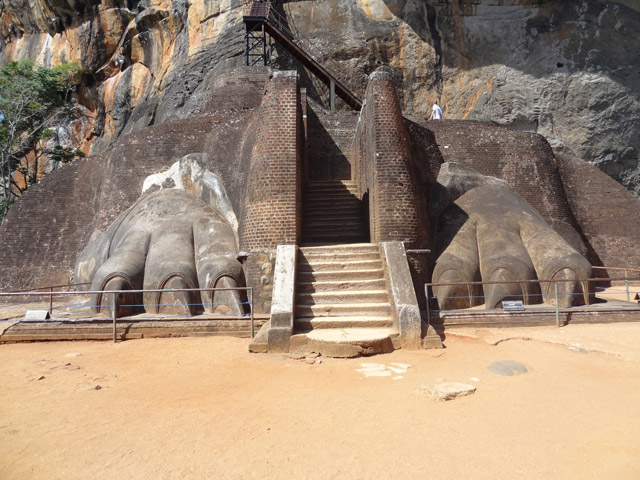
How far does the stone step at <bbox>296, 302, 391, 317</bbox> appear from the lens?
6.57 meters

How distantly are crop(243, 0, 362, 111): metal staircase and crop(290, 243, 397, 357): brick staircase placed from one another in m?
11.6

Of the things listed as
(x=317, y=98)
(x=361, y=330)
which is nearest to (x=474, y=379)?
(x=361, y=330)

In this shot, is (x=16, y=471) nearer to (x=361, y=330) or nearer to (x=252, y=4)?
(x=361, y=330)

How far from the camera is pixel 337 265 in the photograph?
7500mm

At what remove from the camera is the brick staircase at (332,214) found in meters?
9.45

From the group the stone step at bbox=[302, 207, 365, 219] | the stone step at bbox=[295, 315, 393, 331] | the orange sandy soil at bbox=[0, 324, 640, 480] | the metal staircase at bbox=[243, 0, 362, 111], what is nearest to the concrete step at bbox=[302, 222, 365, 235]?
the stone step at bbox=[302, 207, 365, 219]

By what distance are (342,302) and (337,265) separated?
2.82 feet

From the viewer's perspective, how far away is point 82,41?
2961cm

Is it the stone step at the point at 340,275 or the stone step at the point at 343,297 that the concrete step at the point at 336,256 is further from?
the stone step at the point at 343,297

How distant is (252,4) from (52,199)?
586 inches

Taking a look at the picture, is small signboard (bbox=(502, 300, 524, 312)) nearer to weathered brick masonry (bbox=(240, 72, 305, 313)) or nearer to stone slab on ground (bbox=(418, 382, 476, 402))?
stone slab on ground (bbox=(418, 382, 476, 402))

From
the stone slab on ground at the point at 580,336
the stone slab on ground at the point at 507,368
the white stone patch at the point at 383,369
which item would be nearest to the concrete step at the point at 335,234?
the stone slab on ground at the point at 580,336

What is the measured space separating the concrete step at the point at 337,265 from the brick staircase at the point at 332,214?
5.60 ft

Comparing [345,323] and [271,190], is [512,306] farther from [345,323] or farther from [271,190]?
[271,190]
